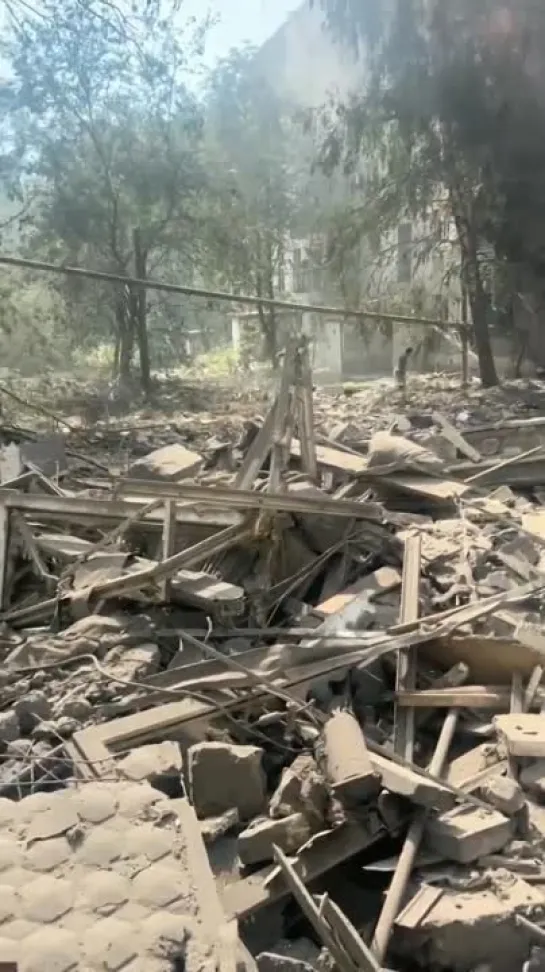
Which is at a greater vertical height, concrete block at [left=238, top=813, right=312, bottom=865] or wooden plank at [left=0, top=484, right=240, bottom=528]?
wooden plank at [left=0, top=484, right=240, bottom=528]

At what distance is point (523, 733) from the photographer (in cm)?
342

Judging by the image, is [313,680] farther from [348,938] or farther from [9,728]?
[348,938]

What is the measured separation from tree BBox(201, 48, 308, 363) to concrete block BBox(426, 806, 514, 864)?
8.91 meters

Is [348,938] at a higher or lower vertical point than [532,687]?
lower

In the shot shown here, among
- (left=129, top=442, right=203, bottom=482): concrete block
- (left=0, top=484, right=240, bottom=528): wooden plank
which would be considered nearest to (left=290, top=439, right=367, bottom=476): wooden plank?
(left=129, top=442, right=203, bottom=482): concrete block

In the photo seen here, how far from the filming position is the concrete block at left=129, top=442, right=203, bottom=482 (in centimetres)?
585

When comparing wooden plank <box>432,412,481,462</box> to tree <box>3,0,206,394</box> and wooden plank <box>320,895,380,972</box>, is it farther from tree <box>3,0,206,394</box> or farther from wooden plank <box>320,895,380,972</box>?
tree <box>3,0,206,394</box>

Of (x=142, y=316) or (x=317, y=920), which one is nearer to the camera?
(x=317, y=920)

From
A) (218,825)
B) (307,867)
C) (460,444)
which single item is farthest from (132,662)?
(460,444)

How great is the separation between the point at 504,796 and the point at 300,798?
69 centimetres

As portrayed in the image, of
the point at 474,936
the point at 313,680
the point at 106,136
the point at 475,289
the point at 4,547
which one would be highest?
the point at 106,136

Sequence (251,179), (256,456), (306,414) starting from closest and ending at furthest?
(256,456) < (306,414) < (251,179)

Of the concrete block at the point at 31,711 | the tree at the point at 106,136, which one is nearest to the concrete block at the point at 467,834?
the concrete block at the point at 31,711

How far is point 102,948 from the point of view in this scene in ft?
6.66
